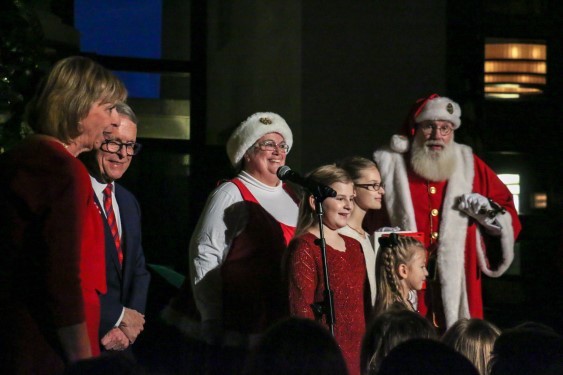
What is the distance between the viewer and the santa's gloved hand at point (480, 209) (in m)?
5.16

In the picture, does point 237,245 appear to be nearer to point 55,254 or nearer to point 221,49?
point 55,254

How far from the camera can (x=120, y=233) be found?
3.93m

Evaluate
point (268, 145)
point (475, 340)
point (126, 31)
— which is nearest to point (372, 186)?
point (268, 145)

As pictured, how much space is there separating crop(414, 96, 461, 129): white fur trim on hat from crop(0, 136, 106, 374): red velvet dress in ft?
Result: 9.61

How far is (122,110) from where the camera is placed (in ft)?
13.4

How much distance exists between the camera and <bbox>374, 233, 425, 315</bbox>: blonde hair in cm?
461

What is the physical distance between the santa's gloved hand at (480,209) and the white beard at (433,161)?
16 cm

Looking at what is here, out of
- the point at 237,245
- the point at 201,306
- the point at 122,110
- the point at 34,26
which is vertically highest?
the point at 34,26

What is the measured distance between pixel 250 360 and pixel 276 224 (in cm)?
270

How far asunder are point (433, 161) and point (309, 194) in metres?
1.08

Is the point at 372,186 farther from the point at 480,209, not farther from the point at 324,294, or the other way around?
the point at 324,294

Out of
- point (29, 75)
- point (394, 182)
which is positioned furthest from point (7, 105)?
point (394, 182)

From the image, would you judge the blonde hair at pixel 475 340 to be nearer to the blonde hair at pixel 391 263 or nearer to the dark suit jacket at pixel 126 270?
the blonde hair at pixel 391 263

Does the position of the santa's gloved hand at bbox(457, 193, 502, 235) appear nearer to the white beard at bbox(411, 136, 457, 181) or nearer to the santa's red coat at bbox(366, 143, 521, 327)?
the santa's red coat at bbox(366, 143, 521, 327)
